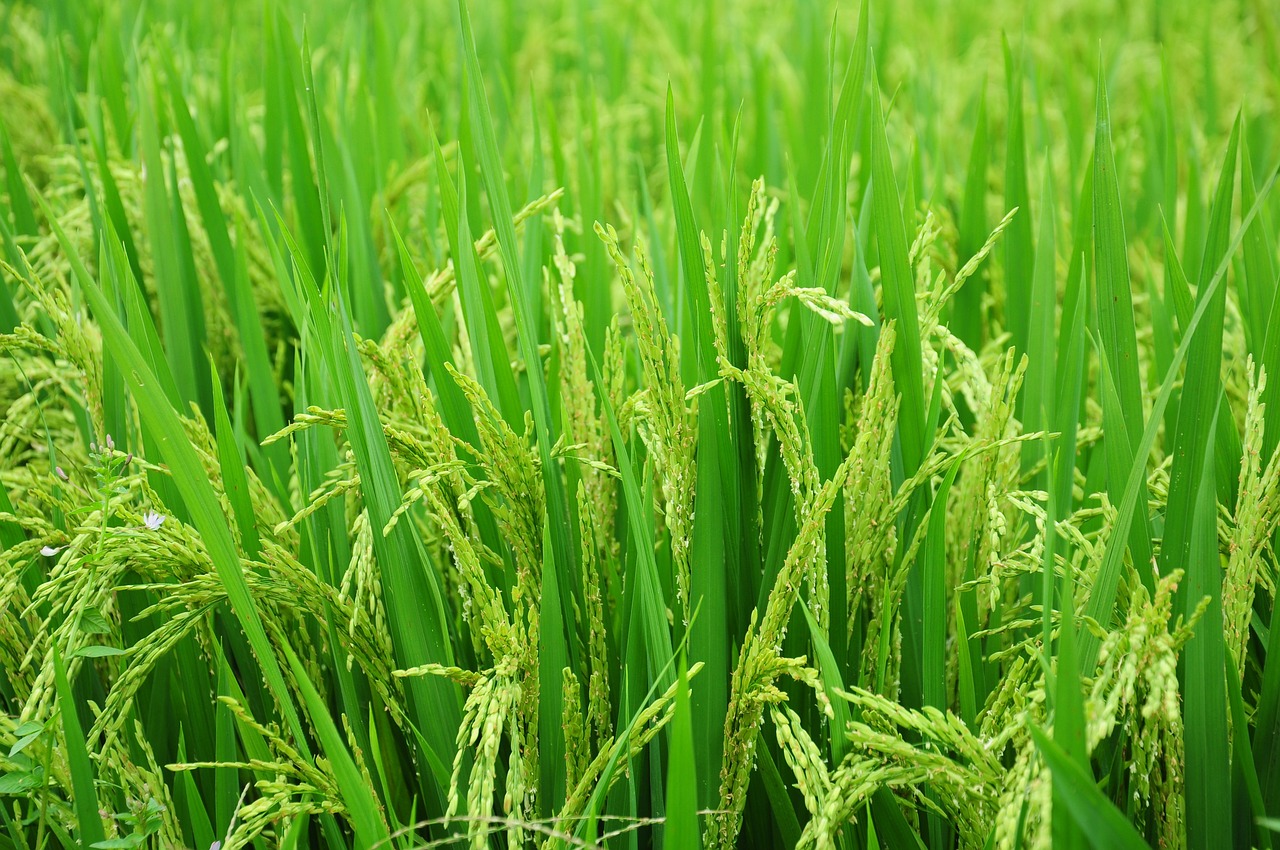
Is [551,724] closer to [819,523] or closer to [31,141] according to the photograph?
[819,523]

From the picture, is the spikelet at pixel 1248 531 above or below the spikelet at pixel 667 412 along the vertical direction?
below

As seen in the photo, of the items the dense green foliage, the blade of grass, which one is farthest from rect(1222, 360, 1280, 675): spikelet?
the blade of grass

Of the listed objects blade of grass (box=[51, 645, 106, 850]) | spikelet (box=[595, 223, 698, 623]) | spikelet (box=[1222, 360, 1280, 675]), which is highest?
spikelet (box=[595, 223, 698, 623])

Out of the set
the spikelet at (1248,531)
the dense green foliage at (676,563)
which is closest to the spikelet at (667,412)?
the dense green foliage at (676,563)

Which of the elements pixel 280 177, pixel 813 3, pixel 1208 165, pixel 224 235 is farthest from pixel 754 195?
pixel 813 3

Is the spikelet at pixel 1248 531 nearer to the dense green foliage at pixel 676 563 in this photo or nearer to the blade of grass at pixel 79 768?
the dense green foliage at pixel 676 563

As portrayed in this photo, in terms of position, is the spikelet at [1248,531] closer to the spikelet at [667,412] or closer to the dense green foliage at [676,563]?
the dense green foliage at [676,563]

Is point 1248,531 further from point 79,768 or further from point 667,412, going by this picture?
point 79,768

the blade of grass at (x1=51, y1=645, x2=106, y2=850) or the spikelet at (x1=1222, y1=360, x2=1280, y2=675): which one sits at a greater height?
the spikelet at (x1=1222, y1=360, x2=1280, y2=675)

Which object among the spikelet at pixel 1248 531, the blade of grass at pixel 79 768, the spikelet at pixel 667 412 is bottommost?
the blade of grass at pixel 79 768

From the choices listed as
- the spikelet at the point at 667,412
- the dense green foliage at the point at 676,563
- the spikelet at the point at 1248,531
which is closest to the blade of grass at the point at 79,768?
the dense green foliage at the point at 676,563

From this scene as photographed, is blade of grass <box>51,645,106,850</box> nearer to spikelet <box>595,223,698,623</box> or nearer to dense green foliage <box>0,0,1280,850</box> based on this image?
dense green foliage <box>0,0,1280,850</box>
